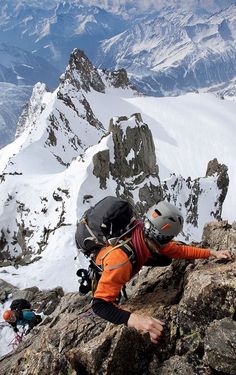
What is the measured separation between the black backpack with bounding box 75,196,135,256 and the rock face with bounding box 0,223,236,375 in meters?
1.59

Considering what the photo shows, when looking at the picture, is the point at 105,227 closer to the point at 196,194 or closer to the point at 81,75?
the point at 196,194

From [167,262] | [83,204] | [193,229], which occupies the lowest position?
[193,229]

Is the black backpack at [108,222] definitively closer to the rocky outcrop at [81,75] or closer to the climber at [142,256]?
the climber at [142,256]

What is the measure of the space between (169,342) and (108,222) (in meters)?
2.51

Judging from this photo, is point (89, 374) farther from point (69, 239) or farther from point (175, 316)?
point (69, 239)

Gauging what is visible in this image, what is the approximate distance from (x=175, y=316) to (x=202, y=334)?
0.67m

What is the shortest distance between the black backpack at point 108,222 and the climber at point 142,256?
0.22 metres

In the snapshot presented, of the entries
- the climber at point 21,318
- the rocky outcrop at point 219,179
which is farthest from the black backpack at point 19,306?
the rocky outcrop at point 219,179

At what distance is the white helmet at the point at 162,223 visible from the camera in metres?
8.30

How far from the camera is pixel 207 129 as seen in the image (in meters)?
131

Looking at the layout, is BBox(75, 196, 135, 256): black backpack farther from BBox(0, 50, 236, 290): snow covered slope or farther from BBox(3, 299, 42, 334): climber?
BBox(0, 50, 236, 290): snow covered slope

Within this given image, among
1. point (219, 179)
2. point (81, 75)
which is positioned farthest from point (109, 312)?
point (81, 75)

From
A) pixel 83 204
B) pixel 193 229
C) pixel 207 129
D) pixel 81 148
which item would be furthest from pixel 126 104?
pixel 83 204

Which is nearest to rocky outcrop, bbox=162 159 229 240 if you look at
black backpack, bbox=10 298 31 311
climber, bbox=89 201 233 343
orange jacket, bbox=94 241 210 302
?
black backpack, bbox=10 298 31 311
